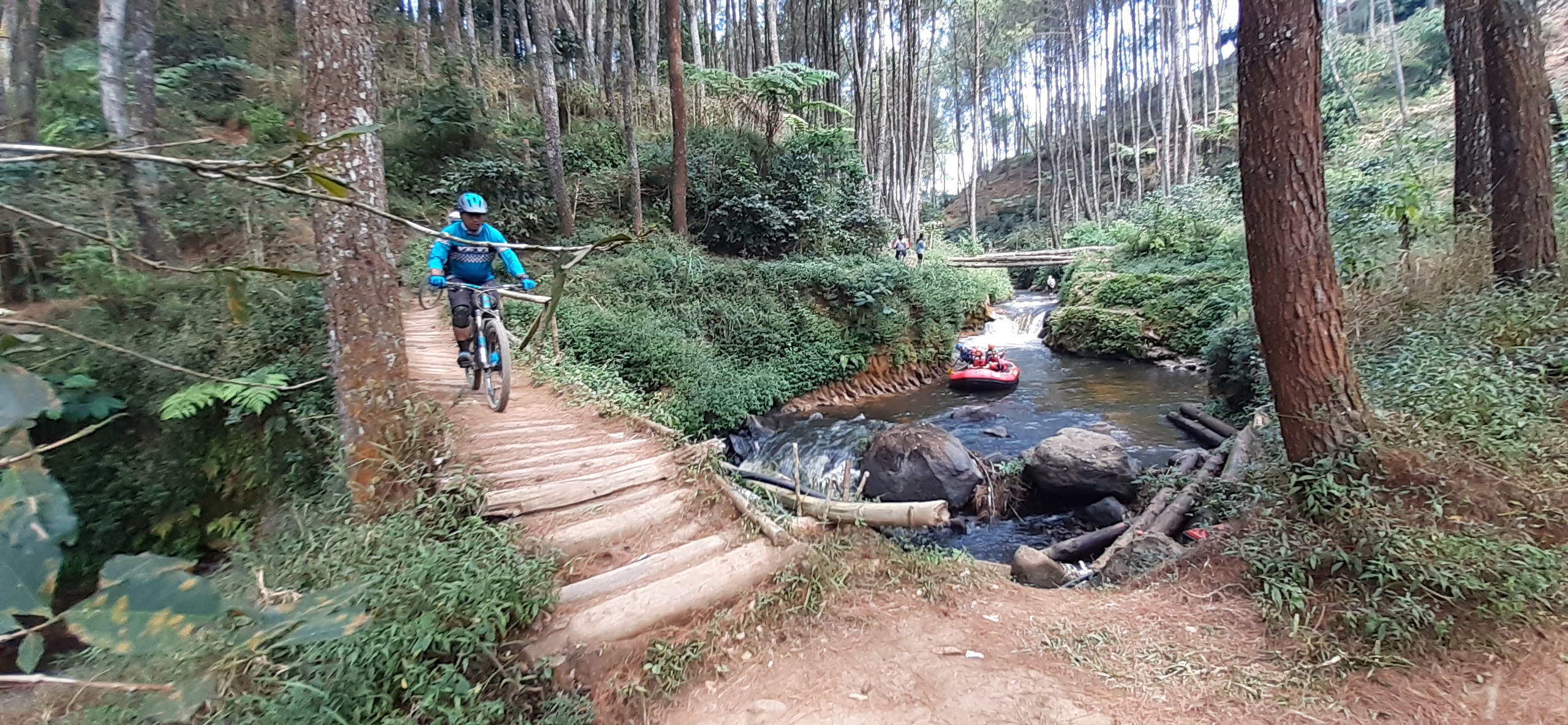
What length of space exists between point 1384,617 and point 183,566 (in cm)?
438

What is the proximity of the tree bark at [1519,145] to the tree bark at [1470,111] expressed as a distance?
167 mm

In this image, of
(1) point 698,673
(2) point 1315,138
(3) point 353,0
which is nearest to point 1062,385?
(2) point 1315,138

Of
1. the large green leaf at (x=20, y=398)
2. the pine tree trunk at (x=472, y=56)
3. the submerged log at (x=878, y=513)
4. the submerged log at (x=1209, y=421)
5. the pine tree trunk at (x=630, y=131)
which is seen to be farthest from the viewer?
the pine tree trunk at (x=472, y=56)

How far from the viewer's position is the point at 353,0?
3.75m

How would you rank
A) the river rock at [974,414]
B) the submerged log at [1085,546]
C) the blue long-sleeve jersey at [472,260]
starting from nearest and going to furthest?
1. the blue long-sleeve jersey at [472,260]
2. the submerged log at [1085,546]
3. the river rock at [974,414]

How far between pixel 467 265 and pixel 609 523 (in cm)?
259

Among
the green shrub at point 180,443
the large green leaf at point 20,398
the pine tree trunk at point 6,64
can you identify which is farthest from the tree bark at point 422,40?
the large green leaf at point 20,398

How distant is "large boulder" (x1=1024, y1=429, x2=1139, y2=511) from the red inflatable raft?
14.0 ft

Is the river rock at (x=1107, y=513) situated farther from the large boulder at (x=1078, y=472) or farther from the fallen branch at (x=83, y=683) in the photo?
the fallen branch at (x=83, y=683)

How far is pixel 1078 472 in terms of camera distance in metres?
7.08

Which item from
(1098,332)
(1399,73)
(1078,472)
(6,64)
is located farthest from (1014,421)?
(1399,73)

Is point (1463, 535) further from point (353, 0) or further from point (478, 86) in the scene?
point (478, 86)

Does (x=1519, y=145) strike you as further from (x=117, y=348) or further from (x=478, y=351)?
(x=478, y=351)

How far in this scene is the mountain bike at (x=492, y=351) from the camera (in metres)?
5.17
